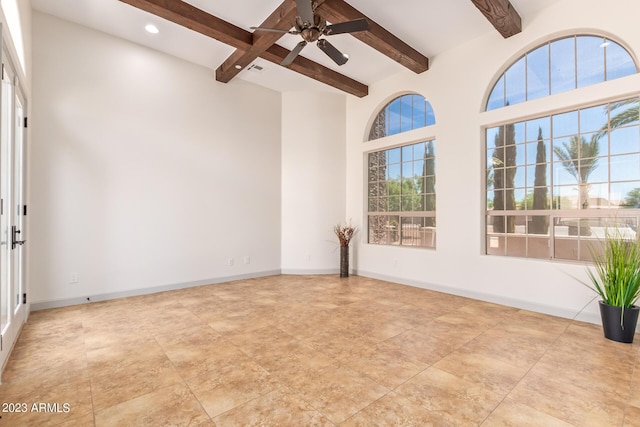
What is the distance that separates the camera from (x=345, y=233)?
586 centimetres

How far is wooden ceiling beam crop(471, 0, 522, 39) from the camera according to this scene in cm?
334

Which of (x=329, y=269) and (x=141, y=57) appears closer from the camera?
(x=141, y=57)

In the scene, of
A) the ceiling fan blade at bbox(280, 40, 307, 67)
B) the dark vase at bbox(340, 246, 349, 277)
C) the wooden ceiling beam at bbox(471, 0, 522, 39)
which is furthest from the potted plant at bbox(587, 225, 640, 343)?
the ceiling fan blade at bbox(280, 40, 307, 67)

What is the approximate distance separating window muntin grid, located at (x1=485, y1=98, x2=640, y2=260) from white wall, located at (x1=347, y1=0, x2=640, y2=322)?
203mm

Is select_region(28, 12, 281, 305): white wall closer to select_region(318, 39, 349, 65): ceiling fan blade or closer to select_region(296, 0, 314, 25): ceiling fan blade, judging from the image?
select_region(318, 39, 349, 65): ceiling fan blade

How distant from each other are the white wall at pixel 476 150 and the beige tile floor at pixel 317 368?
40 cm

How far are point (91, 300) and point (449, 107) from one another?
18.9 ft

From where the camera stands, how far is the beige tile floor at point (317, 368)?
1766 mm

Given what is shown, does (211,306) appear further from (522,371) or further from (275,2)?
(275,2)

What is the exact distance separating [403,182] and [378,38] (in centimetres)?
241

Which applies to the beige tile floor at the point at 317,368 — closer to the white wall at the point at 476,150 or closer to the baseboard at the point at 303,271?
the white wall at the point at 476,150

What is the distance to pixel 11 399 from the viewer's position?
1900 mm

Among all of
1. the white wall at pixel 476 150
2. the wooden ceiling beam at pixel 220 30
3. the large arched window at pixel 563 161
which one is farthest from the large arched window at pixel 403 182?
the wooden ceiling beam at pixel 220 30

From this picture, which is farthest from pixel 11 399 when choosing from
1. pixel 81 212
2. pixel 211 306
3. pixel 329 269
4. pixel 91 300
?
pixel 329 269
